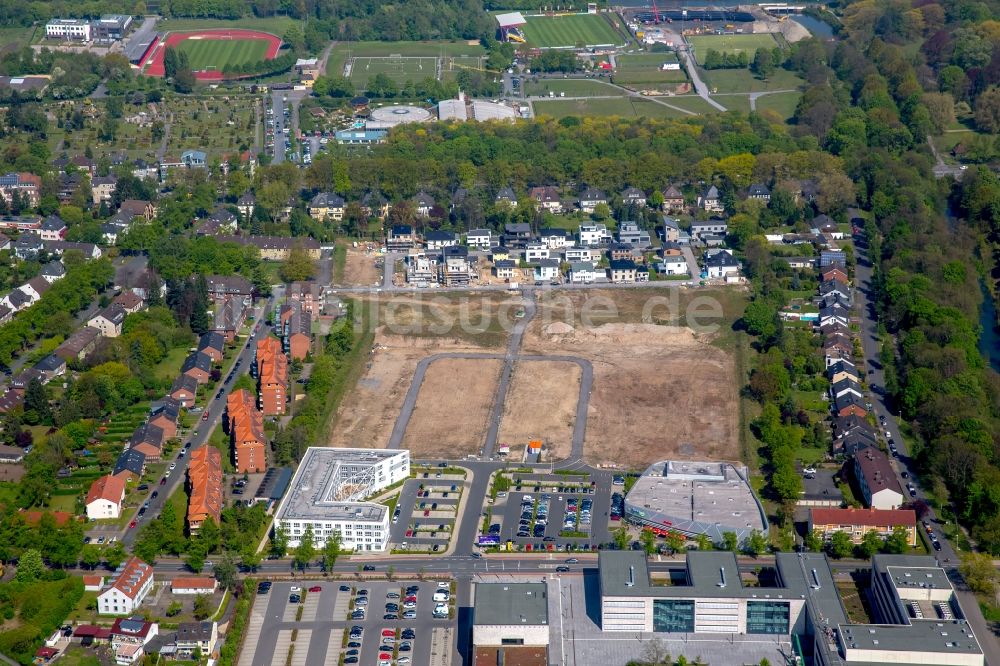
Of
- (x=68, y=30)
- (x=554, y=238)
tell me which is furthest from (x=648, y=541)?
(x=68, y=30)

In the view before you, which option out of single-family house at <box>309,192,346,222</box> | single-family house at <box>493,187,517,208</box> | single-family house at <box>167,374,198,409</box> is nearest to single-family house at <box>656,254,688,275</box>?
single-family house at <box>493,187,517,208</box>

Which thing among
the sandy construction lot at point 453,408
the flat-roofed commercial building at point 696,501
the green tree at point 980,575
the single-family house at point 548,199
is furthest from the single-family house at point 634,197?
the green tree at point 980,575

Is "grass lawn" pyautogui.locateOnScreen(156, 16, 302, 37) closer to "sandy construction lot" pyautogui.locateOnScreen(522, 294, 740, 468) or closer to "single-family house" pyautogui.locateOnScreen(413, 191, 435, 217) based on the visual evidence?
"single-family house" pyautogui.locateOnScreen(413, 191, 435, 217)

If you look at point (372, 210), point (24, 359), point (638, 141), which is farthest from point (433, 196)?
point (24, 359)

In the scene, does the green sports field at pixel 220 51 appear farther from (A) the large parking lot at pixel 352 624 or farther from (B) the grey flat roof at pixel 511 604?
(B) the grey flat roof at pixel 511 604

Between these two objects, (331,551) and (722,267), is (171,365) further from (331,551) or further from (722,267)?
(722,267)

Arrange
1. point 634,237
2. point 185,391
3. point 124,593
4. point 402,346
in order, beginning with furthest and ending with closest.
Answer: point 634,237
point 402,346
point 185,391
point 124,593
